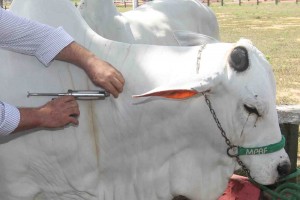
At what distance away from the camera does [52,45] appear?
97.0 inches

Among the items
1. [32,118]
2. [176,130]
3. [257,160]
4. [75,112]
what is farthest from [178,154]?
[32,118]

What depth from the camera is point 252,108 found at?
2352 millimetres

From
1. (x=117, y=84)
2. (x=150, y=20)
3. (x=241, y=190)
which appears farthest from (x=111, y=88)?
(x=150, y=20)

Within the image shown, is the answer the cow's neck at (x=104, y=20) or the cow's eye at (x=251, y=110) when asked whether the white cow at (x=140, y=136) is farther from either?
the cow's neck at (x=104, y=20)

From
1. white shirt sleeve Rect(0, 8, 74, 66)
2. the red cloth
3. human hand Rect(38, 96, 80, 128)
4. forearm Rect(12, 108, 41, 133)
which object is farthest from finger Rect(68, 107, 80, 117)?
the red cloth

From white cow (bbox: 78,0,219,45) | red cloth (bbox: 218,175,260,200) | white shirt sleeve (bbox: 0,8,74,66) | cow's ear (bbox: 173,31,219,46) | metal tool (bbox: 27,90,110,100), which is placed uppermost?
white shirt sleeve (bbox: 0,8,74,66)

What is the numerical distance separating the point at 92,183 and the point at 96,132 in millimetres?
258

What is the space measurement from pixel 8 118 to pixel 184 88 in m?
0.76

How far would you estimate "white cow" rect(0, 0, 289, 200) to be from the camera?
2.41m

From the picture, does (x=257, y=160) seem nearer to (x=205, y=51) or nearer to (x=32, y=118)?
(x=205, y=51)

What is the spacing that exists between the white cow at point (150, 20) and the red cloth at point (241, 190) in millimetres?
1167

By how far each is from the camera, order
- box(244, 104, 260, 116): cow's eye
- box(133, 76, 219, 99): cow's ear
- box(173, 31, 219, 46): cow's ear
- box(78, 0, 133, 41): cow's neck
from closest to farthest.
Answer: box(133, 76, 219, 99): cow's ear
box(244, 104, 260, 116): cow's eye
box(173, 31, 219, 46): cow's ear
box(78, 0, 133, 41): cow's neck

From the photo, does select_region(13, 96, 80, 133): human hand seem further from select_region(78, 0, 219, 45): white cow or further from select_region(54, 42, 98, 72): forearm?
select_region(78, 0, 219, 45): white cow

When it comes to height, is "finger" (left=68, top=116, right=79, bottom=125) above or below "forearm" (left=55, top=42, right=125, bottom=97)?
below
